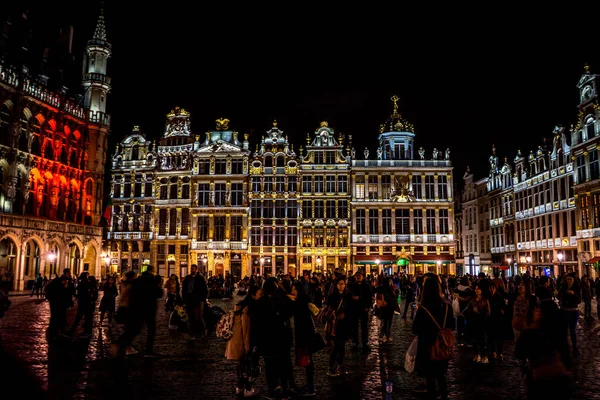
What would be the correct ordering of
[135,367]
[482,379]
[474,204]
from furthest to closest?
[474,204], [135,367], [482,379]

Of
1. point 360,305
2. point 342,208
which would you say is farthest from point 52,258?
point 360,305

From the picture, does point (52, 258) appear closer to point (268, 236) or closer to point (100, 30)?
point (268, 236)

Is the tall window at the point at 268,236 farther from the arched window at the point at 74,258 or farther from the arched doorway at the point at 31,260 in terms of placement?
the arched doorway at the point at 31,260

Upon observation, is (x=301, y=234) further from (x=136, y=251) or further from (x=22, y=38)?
(x=22, y=38)

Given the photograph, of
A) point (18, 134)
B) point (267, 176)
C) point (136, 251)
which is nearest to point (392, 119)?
point (267, 176)

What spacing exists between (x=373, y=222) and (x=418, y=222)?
438cm

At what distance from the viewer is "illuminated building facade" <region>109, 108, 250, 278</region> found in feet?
176

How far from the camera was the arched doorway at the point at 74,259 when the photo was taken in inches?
1799

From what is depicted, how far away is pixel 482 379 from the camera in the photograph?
9570 mm

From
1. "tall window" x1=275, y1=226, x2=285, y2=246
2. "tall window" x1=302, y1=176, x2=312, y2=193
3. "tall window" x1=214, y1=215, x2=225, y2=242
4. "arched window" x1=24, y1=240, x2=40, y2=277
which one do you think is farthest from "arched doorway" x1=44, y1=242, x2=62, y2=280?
"tall window" x1=302, y1=176, x2=312, y2=193

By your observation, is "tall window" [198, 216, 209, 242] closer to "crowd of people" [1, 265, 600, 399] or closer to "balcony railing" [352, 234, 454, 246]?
"balcony railing" [352, 234, 454, 246]

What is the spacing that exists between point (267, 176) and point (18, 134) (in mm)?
22313

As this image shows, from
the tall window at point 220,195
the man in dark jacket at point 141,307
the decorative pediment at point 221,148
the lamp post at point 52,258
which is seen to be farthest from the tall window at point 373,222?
the man in dark jacket at point 141,307

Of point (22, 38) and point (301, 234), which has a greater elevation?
point (22, 38)
